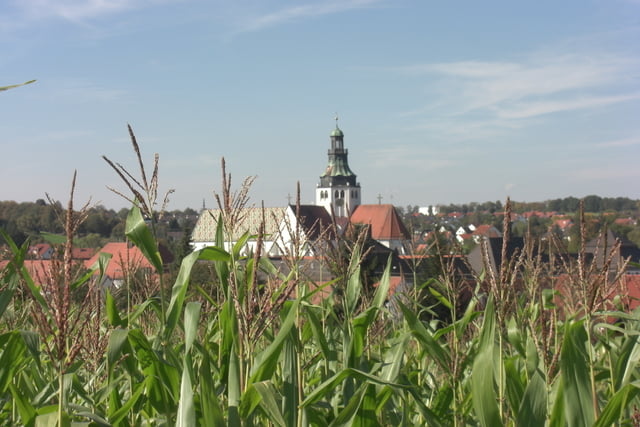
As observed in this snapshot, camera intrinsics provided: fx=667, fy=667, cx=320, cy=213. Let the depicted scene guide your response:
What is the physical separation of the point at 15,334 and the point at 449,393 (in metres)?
1.81

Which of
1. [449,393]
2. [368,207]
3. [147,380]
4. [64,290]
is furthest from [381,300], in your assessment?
[368,207]

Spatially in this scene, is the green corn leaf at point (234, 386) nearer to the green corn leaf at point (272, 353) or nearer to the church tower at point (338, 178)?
the green corn leaf at point (272, 353)

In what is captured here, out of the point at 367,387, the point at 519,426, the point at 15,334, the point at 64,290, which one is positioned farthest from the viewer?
the point at 15,334

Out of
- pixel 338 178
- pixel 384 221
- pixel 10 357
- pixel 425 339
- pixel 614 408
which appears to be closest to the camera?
pixel 614 408

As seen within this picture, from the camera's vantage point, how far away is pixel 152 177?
2.04 m

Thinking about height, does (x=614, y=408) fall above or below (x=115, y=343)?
below

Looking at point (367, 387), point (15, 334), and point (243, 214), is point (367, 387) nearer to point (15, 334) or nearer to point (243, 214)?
point (243, 214)

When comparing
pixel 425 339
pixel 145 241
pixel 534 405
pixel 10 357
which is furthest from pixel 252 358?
pixel 10 357

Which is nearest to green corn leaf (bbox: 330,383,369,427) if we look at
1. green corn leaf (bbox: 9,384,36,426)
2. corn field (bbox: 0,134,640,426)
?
corn field (bbox: 0,134,640,426)

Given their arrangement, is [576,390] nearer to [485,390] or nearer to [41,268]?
[485,390]

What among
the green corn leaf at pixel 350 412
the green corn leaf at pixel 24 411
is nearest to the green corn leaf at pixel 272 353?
the green corn leaf at pixel 350 412

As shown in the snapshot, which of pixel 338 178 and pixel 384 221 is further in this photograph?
pixel 338 178

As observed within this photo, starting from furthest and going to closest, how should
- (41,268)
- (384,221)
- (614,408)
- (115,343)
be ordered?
(384,221) < (41,268) < (115,343) < (614,408)

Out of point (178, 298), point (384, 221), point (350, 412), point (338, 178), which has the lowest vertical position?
point (384, 221)
